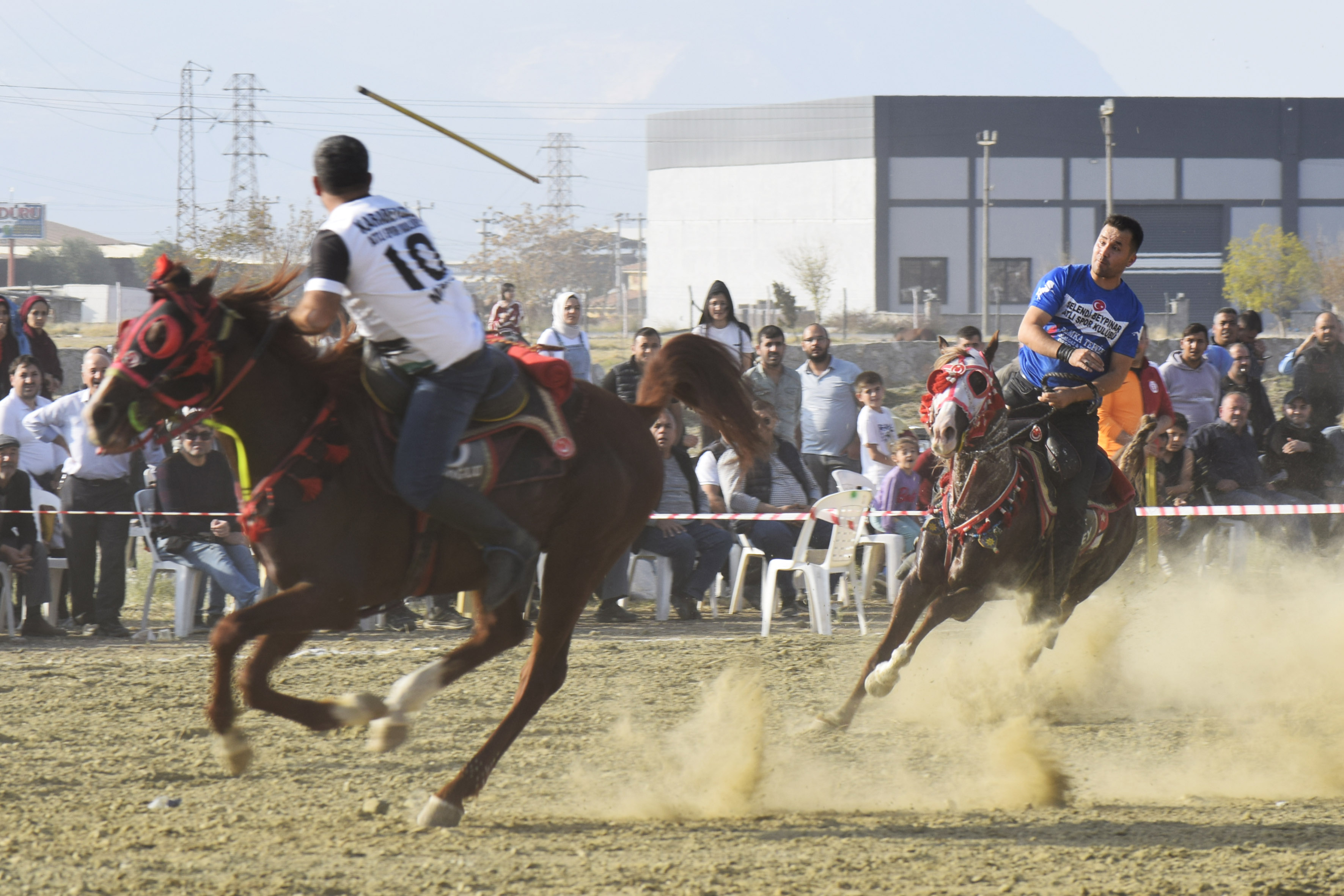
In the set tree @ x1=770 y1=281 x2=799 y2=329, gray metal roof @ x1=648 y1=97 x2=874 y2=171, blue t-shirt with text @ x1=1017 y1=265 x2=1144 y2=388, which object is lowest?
blue t-shirt with text @ x1=1017 y1=265 x2=1144 y2=388

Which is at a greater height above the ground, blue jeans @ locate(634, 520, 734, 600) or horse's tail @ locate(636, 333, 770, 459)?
horse's tail @ locate(636, 333, 770, 459)

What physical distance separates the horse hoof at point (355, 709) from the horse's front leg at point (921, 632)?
237 cm

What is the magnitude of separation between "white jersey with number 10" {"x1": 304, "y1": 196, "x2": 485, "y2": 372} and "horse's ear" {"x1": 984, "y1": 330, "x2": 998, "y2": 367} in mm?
2413

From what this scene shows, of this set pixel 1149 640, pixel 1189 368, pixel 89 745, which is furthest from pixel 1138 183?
pixel 89 745

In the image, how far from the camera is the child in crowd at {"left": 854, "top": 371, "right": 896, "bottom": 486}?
36.4ft

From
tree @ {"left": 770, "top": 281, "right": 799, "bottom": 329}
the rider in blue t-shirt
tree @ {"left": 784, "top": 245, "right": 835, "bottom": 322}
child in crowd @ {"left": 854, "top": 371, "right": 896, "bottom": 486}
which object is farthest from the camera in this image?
tree @ {"left": 784, "top": 245, "right": 835, "bottom": 322}

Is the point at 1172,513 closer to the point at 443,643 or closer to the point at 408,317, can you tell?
the point at 443,643

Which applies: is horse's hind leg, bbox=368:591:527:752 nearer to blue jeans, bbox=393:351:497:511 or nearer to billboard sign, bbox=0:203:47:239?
blue jeans, bbox=393:351:497:511

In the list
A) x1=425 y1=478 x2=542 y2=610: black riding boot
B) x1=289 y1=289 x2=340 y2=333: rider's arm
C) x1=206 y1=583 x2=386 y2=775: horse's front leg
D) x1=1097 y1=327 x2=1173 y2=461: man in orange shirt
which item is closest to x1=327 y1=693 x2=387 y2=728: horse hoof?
x1=206 y1=583 x2=386 y2=775: horse's front leg

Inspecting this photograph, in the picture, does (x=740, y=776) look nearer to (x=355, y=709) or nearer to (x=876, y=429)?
(x=355, y=709)

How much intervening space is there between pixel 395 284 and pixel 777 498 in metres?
6.34

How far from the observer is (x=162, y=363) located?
14.7 feet

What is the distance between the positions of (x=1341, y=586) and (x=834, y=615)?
363cm

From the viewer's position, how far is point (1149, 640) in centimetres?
880
